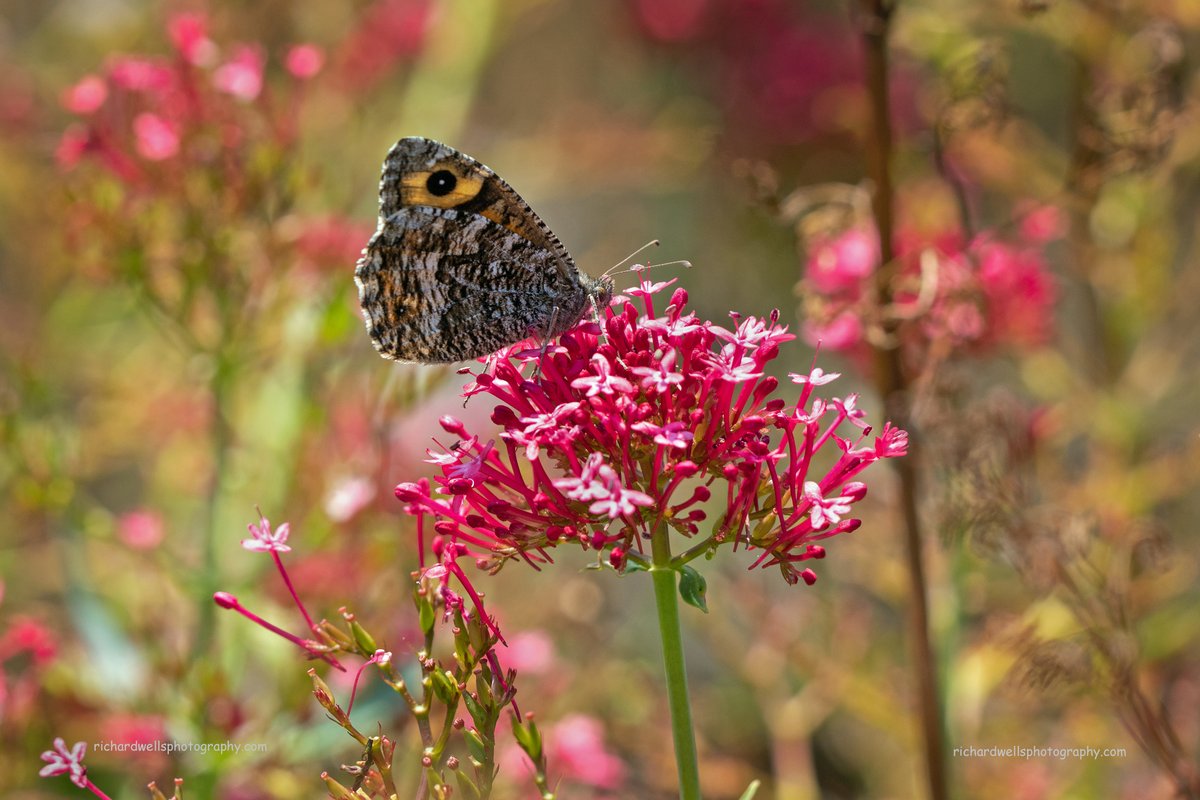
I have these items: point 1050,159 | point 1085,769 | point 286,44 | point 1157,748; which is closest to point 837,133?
point 1050,159

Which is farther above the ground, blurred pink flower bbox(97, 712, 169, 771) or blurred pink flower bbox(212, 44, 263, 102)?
blurred pink flower bbox(212, 44, 263, 102)

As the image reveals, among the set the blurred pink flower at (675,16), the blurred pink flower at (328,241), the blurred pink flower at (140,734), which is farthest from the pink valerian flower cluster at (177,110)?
the blurred pink flower at (675,16)

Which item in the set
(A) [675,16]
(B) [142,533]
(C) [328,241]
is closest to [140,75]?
(C) [328,241]

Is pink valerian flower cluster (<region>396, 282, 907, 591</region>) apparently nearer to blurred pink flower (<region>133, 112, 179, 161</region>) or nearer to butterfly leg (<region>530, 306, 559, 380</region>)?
butterfly leg (<region>530, 306, 559, 380</region>)

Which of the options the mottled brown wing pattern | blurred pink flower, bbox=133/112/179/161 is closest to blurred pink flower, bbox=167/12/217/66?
blurred pink flower, bbox=133/112/179/161

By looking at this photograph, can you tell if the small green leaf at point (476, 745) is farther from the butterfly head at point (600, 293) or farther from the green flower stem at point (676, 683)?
the butterfly head at point (600, 293)

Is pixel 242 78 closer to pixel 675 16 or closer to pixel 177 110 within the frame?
pixel 177 110
